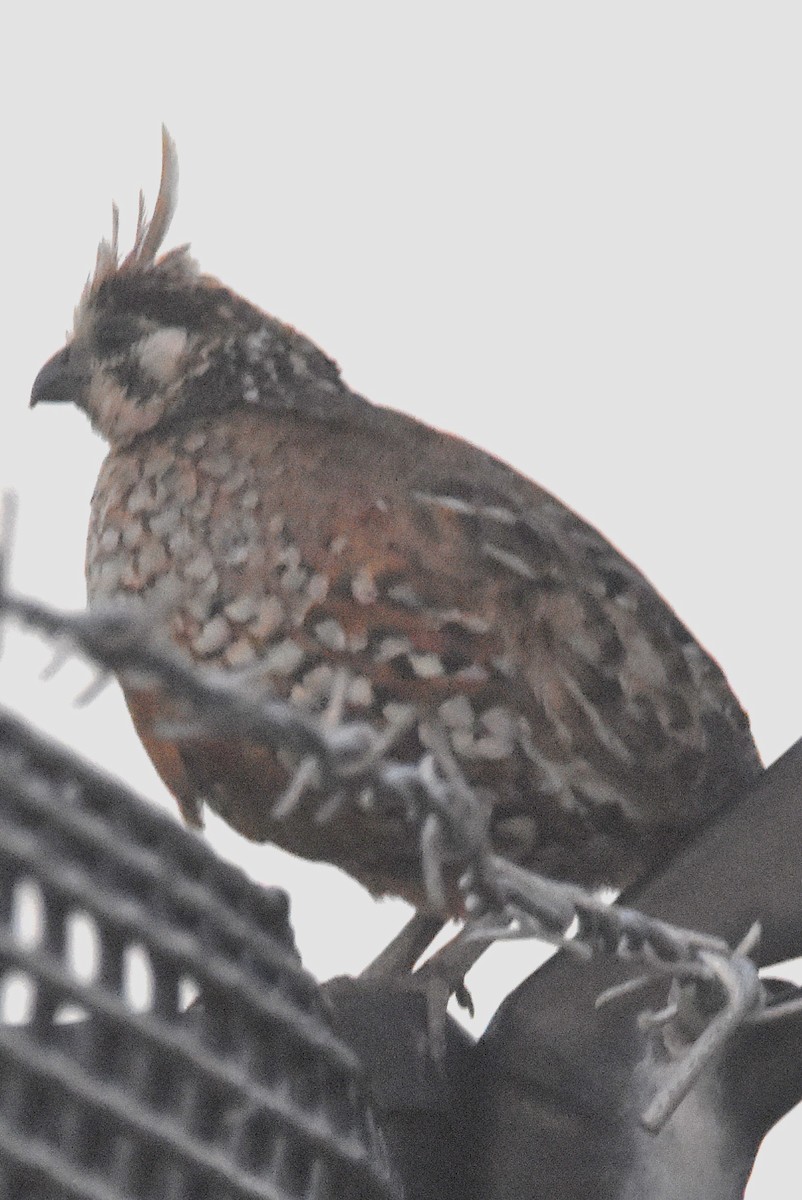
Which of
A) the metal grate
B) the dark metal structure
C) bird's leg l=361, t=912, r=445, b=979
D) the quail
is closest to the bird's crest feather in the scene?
the quail

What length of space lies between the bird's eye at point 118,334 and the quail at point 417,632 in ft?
0.56

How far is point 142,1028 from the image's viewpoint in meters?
0.70

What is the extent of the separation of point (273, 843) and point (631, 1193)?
2.15 feet

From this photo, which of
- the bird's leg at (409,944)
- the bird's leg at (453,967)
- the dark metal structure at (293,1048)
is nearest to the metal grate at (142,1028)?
the dark metal structure at (293,1048)

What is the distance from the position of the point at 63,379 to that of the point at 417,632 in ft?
2.05

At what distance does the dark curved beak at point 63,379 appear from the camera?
2039mm

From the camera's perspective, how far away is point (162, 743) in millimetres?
1729

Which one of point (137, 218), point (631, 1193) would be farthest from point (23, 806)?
point (137, 218)

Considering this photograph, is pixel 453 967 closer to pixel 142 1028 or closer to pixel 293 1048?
pixel 293 1048

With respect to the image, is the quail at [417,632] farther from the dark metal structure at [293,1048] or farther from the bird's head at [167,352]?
the dark metal structure at [293,1048]

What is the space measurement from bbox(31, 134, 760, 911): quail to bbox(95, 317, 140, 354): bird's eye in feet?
0.56

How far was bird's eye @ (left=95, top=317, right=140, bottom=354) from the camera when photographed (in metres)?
2.01

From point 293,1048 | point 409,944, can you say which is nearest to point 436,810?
point 293,1048

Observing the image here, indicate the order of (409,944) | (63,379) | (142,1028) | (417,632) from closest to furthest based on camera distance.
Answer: (142,1028)
(417,632)
(409,944)
(63,379)
